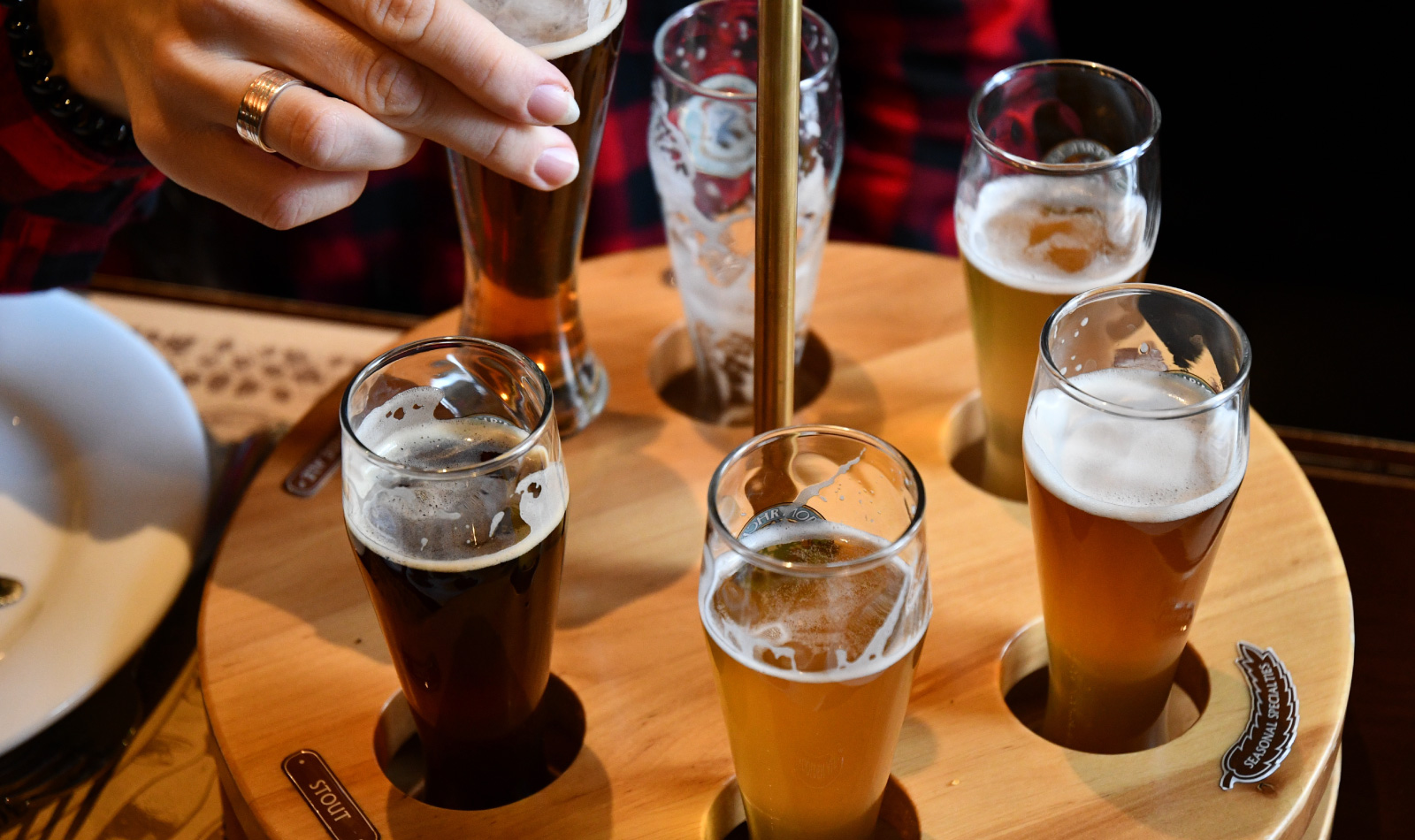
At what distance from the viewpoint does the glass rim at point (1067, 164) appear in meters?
0.69

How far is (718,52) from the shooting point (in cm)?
87

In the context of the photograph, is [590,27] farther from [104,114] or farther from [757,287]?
[104,114]

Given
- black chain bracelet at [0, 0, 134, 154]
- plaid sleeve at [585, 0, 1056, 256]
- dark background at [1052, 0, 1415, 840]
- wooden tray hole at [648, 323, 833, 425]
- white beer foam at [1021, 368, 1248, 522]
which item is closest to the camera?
white beer foam at [1021, 368, 1248, 522]

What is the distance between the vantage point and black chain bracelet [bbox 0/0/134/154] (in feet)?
2.64

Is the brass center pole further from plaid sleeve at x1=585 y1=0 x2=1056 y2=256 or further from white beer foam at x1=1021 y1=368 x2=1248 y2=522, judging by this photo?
plaid sleeve at x1=585 y1=0 x2=1056 y2=256

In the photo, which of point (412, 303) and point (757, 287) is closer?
point (757, 287)

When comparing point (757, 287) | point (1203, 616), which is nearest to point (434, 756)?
point (757, 287)

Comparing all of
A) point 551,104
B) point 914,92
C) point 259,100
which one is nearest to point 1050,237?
point 551,104

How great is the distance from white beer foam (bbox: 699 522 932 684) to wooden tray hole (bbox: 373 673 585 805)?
0.63ft

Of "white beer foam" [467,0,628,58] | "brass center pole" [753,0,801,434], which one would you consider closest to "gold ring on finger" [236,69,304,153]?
"white beer foam" [467,0,628,58]

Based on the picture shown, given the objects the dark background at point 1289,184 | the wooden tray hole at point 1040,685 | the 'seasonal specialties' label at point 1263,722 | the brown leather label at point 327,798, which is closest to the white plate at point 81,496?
the brown leather label at point 327,798

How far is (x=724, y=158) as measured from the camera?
32.7 inches

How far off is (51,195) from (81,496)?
9.0 inches

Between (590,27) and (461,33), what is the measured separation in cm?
13
